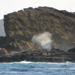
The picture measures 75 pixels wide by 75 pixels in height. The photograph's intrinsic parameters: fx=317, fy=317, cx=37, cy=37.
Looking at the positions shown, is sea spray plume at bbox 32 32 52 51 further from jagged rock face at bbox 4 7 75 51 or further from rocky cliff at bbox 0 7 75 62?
jagged rock face at bbox 4 7 75 51

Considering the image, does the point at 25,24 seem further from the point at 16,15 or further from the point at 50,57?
the point at 50,57

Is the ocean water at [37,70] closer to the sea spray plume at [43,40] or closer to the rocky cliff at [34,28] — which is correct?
the rocky cliff at [34,28]

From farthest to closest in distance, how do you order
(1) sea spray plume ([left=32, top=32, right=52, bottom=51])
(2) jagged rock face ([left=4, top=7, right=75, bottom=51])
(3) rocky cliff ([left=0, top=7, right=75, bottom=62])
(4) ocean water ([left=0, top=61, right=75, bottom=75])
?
(2) jagged rock face ([left=4, top=7, right=75, bottom=51])
(1) sea spray plume ([left=32, top=32, right=52, bottom=51])
(3) rocky cliff ([left=0, top=7, right=75, bottom=62])
(4) ocean water ([left=0, top=61, right=75, bottom=75])

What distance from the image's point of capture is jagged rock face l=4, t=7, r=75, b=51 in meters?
174

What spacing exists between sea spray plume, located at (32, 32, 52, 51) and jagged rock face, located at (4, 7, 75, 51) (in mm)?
2217

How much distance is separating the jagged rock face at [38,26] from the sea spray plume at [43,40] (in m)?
2.22

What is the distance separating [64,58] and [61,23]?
87.3 meters

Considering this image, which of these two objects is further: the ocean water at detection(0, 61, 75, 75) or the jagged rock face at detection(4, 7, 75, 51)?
the jagged rock face at detection(4, 7, 75, 51)

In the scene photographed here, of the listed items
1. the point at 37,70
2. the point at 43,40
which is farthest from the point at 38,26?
the point at 37,70

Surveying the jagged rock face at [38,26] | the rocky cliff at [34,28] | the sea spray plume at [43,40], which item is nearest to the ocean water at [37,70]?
the rocky cliff at [34,28]

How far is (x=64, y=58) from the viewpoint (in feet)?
371

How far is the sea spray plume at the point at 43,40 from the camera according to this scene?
169 metres

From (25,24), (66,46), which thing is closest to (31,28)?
(25,24)

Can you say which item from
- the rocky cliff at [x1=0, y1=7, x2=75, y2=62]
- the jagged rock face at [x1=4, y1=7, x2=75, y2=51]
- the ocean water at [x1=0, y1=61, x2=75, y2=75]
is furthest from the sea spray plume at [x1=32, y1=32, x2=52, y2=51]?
the ocean water at [x1=0, y1=61, x2=75, y2=75]
